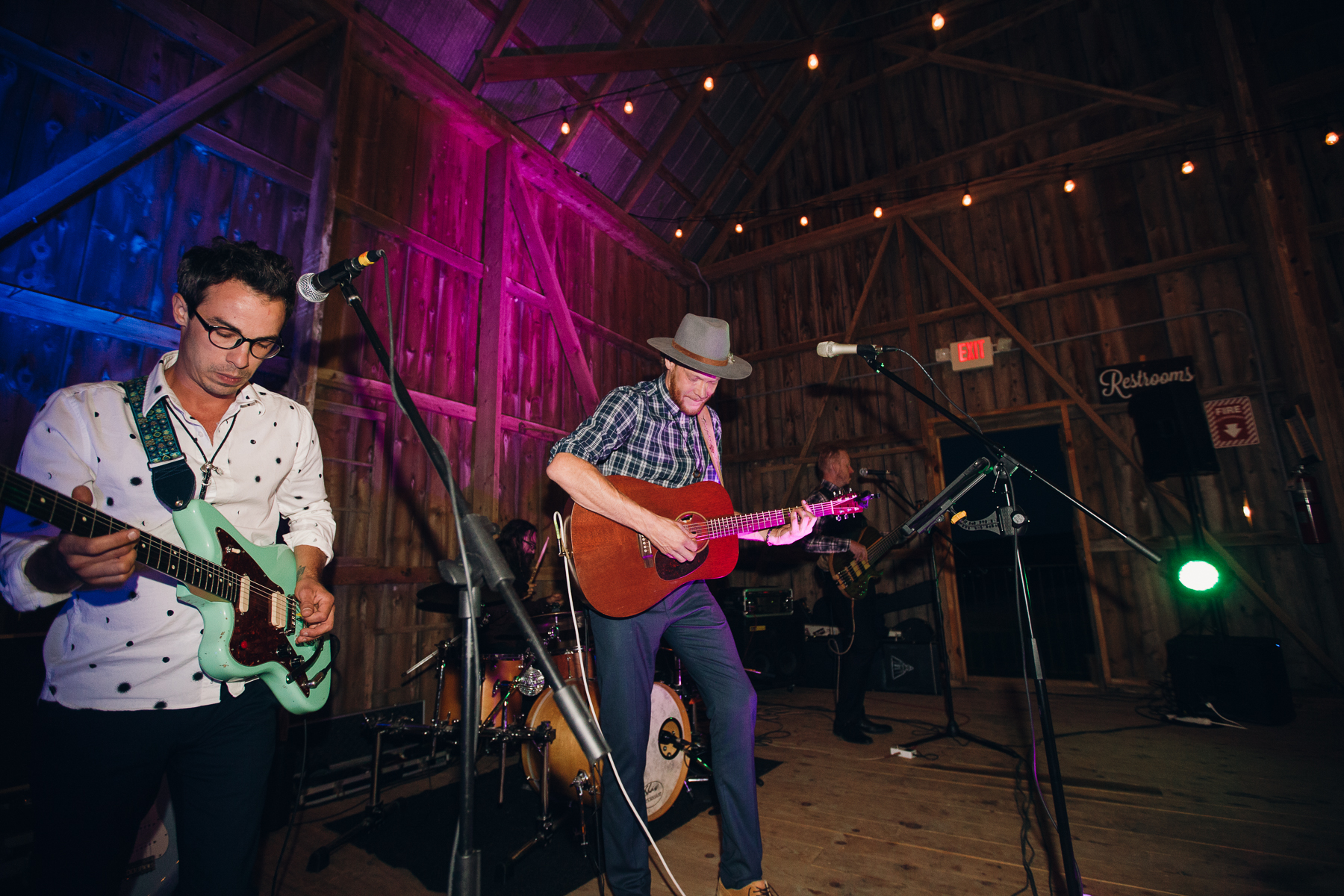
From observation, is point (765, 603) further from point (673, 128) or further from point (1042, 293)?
point (673, 128)

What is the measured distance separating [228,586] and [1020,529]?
284 cm

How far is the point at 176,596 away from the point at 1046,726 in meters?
2.74

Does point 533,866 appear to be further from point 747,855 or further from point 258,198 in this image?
point 258,198

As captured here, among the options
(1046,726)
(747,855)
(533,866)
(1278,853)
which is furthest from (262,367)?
(1278,853)

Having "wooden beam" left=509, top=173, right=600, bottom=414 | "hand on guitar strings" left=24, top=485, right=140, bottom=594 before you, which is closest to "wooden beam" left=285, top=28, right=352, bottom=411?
"wooden beam" left=509, top=173, right=600, bottom=414

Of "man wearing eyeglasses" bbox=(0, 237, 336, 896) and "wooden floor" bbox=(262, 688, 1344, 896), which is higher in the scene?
"man wearing eyeglasses" bbox=(0, 237, 336, 896)

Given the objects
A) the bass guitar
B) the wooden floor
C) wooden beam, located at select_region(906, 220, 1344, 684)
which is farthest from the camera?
wooden beam, located at select_region(906, 220, 1344, 684)

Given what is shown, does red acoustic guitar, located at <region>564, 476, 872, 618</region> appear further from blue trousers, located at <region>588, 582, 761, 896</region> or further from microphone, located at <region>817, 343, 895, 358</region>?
microphone, located at <region>817, 343, 895, 358</region>

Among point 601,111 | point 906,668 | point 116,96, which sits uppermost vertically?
point 601,111

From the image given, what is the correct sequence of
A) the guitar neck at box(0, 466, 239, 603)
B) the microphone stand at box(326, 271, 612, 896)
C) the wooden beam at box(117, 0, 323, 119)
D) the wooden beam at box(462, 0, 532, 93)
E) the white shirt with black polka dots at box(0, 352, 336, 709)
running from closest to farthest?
the microphone stand at box(326, 271, 612, 896), the guitar neck at box(0, 466, 239, 603), the white shirt with black polka dots at box(0, 352, 336, 709), the wooden beam at box(117, 0, 323, 119), the wooden beam at box(462, 0, 532, 93)

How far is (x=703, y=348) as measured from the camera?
2.83m

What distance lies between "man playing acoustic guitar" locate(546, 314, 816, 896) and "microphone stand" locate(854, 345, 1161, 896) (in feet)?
3.29

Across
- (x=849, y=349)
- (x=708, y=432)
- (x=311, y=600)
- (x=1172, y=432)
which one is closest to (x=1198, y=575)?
(x=1172, y=432)

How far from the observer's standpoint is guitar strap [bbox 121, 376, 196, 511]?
1.61m
